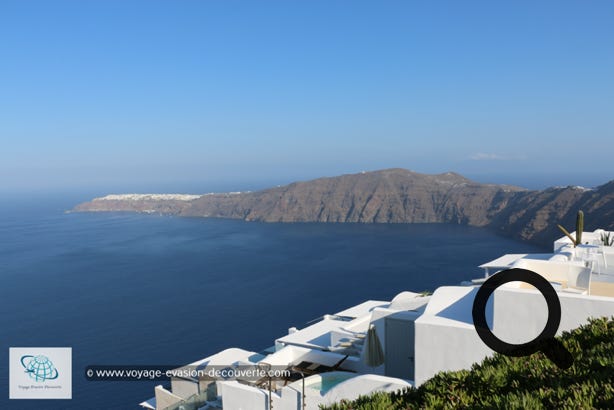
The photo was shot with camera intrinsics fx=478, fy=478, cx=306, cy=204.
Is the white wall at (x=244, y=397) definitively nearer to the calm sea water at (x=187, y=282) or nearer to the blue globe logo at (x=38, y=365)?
the blue globe logo at (x=38, y=365)

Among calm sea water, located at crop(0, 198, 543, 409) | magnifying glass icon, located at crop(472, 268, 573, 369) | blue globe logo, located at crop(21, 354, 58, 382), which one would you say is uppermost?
magnifying glass icon, located at crop(472, 268, 573, 369)

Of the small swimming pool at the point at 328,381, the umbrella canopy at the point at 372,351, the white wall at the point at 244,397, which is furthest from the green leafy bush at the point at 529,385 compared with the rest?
the umbrella canopy at the point at 372,351

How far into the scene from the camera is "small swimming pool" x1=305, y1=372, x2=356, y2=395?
1074cm

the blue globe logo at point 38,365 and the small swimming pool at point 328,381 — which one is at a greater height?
the small swimming pool at point 328,381

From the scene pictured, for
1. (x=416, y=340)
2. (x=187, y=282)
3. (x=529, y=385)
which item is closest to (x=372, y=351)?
(x=416, y=340)

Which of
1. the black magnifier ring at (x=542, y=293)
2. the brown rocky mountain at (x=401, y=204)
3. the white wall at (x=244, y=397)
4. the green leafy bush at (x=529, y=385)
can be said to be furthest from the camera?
the brown rocky mountain at (x=401, y=204)

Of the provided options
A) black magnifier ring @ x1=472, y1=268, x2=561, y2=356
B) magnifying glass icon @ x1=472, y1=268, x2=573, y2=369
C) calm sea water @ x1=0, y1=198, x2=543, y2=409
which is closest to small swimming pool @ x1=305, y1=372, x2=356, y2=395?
black magnifier ring @ x1=472, y1=268, x2=561, y2=356

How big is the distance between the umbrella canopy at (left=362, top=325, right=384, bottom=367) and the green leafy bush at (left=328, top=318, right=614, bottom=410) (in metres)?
6.77

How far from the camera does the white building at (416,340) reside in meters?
8.44

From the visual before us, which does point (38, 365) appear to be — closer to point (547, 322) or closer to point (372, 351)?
point (372, 351)

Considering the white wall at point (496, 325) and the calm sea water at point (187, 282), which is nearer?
the white wall at point (496, 325)

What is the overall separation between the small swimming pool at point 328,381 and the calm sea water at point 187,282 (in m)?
25.8

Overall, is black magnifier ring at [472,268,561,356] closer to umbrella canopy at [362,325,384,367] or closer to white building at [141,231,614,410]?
white building at [141,231,614,410]

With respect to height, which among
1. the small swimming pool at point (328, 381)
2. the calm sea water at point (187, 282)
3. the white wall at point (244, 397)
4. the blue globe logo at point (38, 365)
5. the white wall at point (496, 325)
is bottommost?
the calm sea water at point (187, 282)
